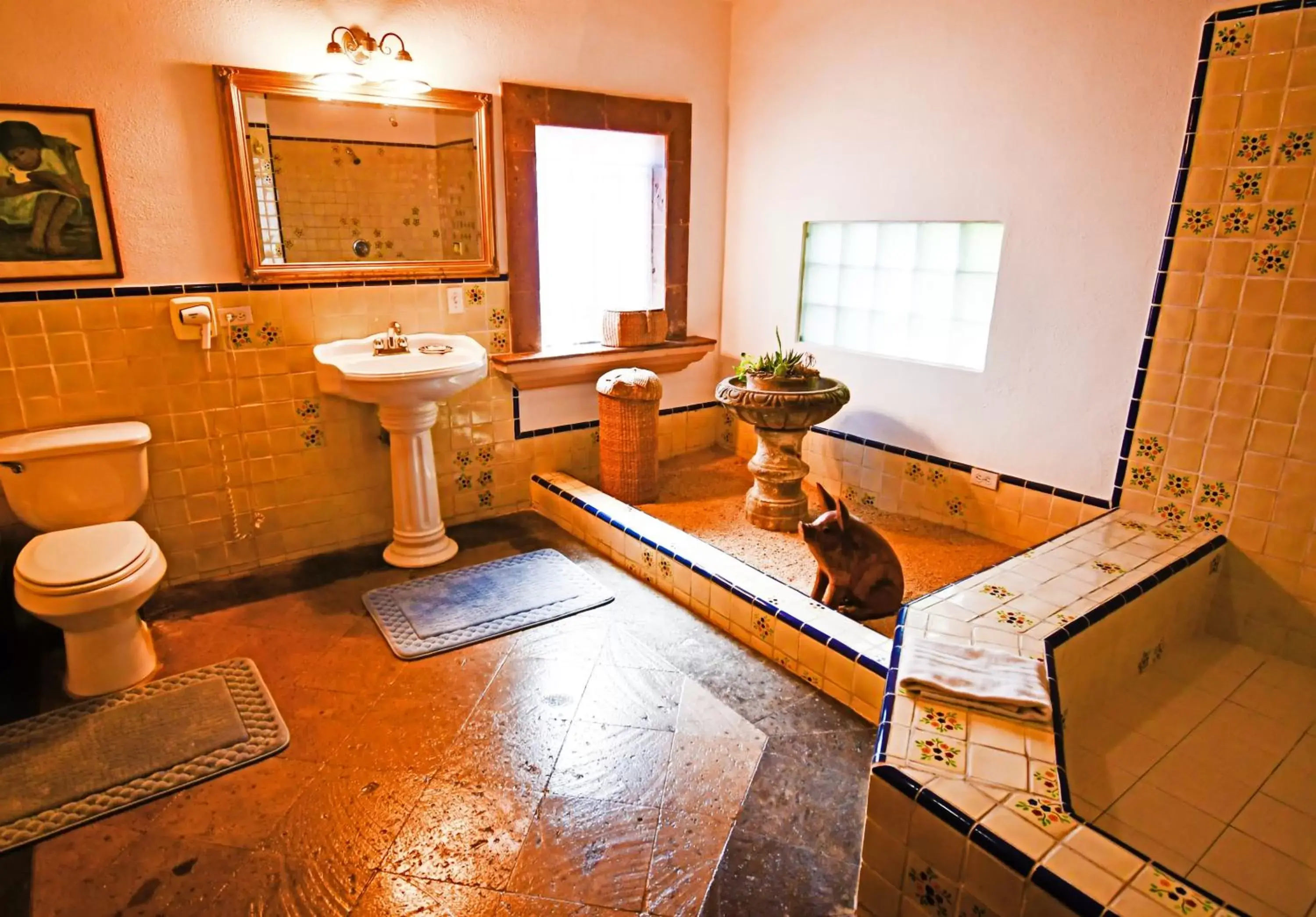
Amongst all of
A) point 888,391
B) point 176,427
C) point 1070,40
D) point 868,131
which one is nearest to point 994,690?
point 888,391

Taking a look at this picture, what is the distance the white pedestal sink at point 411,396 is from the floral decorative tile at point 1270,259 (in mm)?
2877

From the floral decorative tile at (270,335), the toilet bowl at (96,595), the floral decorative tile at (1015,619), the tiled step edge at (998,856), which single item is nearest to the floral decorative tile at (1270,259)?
the floral decorative tile at (1015,619)

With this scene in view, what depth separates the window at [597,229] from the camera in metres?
4.11

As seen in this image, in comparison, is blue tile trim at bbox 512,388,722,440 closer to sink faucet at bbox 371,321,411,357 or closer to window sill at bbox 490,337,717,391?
window sill at bbox 490,337,717,391

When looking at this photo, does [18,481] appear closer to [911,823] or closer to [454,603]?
[454,603]

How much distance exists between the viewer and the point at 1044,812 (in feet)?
4.78

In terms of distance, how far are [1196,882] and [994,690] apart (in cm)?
62

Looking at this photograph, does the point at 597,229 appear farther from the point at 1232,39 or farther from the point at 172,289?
the point at 1232,39

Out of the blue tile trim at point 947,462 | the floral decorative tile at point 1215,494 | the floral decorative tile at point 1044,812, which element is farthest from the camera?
the blue tile trim at point 947,462

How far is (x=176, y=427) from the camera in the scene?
10.0 ft

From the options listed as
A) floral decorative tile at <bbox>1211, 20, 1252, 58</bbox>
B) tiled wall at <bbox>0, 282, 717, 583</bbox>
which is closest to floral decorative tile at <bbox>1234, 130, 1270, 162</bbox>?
floral decorative tile at <bbox>1211, 20, 1252, 58</bbox>

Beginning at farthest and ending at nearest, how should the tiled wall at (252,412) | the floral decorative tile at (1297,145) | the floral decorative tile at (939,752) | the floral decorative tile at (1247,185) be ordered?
the tiled wall at (252,412), the floral decorative tile at (1247,185), the floral decorative tile at (1297,145), the floral decorative tile at (939,752)

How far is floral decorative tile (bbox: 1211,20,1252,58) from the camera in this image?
244cm

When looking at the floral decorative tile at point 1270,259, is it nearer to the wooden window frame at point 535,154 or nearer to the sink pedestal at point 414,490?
the wooden window frame at point 535,154
